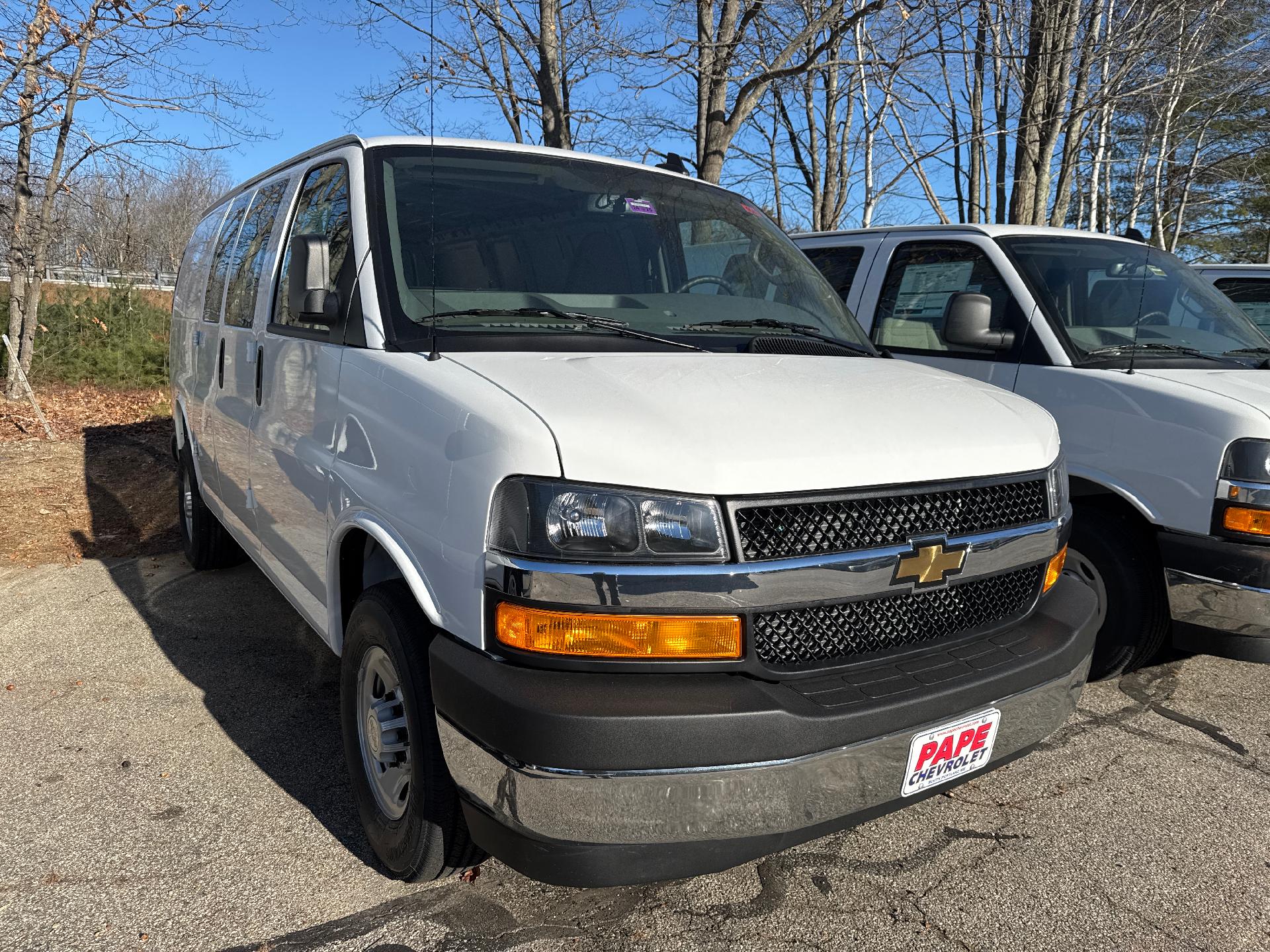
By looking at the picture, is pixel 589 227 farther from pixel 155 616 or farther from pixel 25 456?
pixel 25 456

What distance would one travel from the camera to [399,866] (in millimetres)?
2592

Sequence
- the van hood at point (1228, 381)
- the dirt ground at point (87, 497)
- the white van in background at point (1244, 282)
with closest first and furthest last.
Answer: the van hood at point (1228, 381), the dirt ground at point (87, 497), the white van in background at point (1244, 282)

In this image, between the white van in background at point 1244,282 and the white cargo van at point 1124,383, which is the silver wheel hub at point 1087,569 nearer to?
the white cargo van at point 1124,383

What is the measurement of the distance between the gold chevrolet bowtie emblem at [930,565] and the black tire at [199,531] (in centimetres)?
419

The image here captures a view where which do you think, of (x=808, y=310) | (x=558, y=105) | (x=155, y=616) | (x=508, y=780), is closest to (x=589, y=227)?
(x=808, y=310)

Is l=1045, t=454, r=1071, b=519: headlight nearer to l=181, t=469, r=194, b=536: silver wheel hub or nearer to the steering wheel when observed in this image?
the steering wheel

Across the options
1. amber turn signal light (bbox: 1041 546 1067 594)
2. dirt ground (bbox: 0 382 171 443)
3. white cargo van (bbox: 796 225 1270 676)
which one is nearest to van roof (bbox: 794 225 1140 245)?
white cargo van (bbox: 796 225 1270 676)

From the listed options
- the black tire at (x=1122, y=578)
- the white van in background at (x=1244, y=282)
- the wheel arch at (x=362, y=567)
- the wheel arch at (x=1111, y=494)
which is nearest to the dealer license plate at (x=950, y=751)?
the wheel arch at (x=362, y=567)

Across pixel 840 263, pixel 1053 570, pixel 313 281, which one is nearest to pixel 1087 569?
pixel 1053 570

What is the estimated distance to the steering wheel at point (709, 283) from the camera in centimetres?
346

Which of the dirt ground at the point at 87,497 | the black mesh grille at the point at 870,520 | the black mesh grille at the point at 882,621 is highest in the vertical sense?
the black mesh grille at the point at 870,520

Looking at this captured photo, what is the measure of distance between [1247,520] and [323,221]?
355 centimetres

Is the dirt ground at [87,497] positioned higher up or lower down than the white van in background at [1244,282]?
lower down

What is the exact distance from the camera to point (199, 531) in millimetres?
5590
